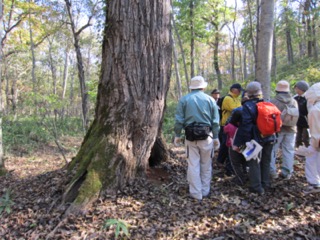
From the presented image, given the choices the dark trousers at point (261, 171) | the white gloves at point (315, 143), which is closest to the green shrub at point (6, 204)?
the dark trousers at point (261, 171)

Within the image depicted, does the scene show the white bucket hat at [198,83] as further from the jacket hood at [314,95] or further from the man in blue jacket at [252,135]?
the jacket hood at [314,95]

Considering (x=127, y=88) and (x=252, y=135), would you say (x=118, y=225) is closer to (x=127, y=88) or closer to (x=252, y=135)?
(x=127, y=88)

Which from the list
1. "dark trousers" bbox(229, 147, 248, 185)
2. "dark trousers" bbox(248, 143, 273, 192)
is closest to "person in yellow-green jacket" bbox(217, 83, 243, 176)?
"dark trousers" bbox(229, 147, 248, 185)

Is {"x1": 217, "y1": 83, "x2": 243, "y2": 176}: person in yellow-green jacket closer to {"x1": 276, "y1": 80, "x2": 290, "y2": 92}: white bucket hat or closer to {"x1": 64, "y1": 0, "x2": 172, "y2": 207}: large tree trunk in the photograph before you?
{"x1": 276, "y1": 80, "x2": 290, "y2": 92}: white bucket hat

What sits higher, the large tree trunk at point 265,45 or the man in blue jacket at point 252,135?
the large tree trunk at point 265,45

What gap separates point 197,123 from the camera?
4293mm

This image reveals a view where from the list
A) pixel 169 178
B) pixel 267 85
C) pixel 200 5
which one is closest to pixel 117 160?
pixel 169 178

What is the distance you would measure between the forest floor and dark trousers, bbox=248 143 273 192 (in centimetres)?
17

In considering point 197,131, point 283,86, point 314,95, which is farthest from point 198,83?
point 314,95

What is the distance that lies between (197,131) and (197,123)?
141 millimetres

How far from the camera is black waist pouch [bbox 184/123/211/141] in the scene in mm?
4241

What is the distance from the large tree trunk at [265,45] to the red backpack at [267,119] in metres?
1.56

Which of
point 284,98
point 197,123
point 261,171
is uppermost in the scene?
point 284,98

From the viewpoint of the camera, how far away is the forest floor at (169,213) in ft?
11.6
